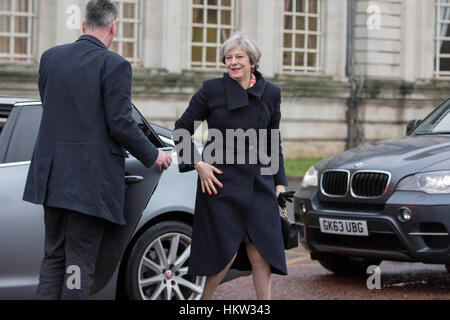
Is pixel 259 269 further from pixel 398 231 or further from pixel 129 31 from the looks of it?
pixel 129 31

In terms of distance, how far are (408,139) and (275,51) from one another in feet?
55.8

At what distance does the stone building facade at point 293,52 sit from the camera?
22406 millimetres

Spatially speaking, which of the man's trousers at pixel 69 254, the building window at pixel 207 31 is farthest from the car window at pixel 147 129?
the building window at pixel 207 31

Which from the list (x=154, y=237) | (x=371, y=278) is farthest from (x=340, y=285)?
(x=154, y=237)

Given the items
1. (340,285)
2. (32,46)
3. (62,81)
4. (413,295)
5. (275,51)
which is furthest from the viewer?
(275,51)

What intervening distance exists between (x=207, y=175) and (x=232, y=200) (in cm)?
20

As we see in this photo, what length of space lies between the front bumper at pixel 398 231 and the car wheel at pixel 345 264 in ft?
2.17

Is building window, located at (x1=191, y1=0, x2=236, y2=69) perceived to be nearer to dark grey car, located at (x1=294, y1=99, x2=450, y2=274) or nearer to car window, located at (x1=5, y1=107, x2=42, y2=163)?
dark grey car, located at (x1=294, y1=99, x2=450, y2=274)

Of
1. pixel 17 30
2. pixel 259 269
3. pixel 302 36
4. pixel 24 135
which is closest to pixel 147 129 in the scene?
pixel 24 135

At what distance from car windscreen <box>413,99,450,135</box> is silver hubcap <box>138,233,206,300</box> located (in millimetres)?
2799

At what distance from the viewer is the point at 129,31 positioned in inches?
912

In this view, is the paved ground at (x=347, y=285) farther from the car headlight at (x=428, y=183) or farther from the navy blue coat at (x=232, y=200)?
the navy blue coat at (x=232, y=200)

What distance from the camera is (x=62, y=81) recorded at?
439 cm
